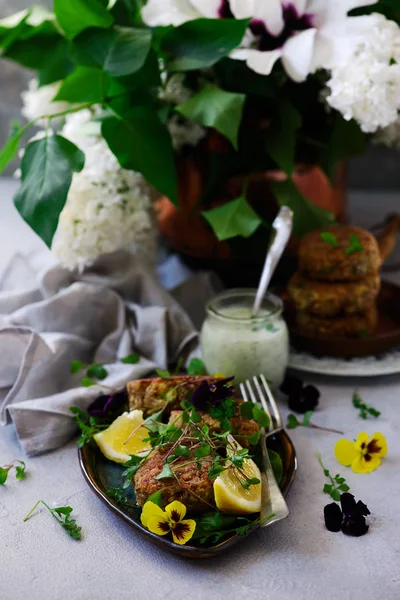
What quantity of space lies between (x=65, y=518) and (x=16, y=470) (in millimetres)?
120

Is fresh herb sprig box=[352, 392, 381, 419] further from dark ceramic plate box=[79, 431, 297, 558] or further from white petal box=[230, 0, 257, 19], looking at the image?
white petal box=[230, 0, 257, 19]

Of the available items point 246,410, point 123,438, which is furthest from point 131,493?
point 246,410

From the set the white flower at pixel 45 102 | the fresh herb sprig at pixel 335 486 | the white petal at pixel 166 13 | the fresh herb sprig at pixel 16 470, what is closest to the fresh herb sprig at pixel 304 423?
the fresh herb sprig at pixel 335 486

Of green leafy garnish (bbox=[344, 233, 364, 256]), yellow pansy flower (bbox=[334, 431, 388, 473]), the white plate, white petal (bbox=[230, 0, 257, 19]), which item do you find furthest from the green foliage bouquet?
yellow pansy flower (bbox=[334, 431, 388, 473])

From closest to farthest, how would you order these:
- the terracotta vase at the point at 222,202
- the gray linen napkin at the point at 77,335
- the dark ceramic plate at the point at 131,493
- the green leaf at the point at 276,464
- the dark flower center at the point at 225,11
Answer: the dark ceramic plate at the point at 131,493
the green leaf at the point at 276,464
the gray linen napkin at the point at 77,335
the dark flower center at the point at 225,11
the terracotta vase at the point at 222,202

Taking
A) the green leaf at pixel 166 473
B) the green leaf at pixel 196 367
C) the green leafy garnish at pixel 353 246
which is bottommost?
the green leaf at pixel 196 367

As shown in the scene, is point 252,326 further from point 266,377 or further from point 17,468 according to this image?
point 17,468

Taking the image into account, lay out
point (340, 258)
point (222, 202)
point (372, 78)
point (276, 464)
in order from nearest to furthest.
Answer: point (276, 464) → point (372, 78) → point (340, 258) → point (222, 202)

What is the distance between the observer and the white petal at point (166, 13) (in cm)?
99

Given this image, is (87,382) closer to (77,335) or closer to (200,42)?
(77,335)

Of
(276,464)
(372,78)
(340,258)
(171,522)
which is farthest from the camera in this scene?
(340,258)

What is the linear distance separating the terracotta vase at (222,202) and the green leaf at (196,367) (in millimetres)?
233

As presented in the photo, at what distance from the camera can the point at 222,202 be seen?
117cm

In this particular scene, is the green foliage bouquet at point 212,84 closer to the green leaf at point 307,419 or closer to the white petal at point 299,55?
the white petal at point 299,55
